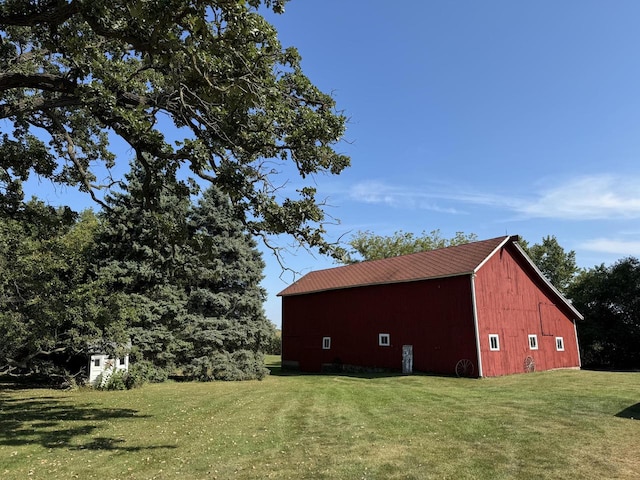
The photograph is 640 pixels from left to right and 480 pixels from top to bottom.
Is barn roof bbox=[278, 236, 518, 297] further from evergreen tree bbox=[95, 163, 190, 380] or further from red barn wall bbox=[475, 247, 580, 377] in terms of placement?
evergreen tree bbox=[95, 163, 190, 380]

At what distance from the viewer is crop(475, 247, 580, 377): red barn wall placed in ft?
74.8

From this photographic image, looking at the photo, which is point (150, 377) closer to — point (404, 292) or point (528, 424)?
point (404, 292)

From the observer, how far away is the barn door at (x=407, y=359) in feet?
81.4

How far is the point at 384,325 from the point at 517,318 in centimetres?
763

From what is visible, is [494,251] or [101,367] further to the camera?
[494,251]

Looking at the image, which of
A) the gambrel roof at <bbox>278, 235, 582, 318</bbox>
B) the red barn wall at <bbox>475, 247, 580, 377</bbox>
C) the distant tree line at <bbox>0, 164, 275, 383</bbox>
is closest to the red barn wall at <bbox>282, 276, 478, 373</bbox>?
the gambrel roof at <bbox>278, 235, 582, 318</bbox>

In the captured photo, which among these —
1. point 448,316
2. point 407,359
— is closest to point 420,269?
point 448,316

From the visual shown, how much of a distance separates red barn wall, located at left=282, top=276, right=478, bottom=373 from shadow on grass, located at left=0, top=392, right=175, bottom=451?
53.2ft

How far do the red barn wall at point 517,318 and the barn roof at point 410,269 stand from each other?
2.48 feet

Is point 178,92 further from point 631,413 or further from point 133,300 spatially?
point 133,300

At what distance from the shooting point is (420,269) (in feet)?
A: 85.9

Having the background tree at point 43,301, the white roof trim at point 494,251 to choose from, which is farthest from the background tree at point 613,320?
the background tree at point 43,301

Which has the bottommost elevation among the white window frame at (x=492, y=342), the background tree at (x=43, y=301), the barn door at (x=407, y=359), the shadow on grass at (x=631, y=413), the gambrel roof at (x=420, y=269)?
the shadow on grass at (x=631, y=413)

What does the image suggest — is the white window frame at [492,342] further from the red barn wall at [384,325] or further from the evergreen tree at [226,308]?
the evergreen tree at [226,308]
